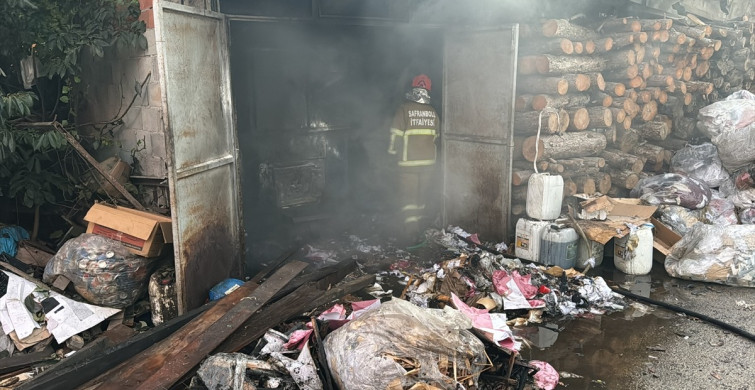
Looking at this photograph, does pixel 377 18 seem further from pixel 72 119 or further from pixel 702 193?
pixel 702 193

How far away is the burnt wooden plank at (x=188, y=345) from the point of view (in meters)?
3.40

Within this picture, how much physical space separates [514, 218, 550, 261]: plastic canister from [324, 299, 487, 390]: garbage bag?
113 inches

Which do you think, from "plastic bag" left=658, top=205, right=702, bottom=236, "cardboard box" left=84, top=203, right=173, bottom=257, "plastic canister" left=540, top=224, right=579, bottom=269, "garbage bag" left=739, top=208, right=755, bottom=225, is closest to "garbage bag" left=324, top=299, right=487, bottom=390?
"cardboard box" left=84, top=203, right=173, bottom=257

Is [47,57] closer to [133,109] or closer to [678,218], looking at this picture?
[133,109]

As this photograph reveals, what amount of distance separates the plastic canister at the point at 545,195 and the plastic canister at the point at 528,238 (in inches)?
4.6

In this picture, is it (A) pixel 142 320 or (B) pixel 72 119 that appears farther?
(B) pixel 72 119

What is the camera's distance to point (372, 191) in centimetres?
880

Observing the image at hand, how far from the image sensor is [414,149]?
7527 mm

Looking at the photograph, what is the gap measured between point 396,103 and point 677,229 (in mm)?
4552

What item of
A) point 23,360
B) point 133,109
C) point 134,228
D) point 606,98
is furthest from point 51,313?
point 606,98

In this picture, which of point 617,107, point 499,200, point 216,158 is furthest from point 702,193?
point 216,158

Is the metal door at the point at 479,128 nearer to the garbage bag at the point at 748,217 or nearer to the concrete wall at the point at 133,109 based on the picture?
the garbage bag at the point at 748,217

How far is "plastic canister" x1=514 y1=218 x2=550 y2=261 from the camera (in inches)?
243

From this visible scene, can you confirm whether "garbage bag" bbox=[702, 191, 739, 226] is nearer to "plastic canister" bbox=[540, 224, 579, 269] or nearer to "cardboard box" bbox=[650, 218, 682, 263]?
"cardboard box" bbox=[650, 218, 682, 263]
